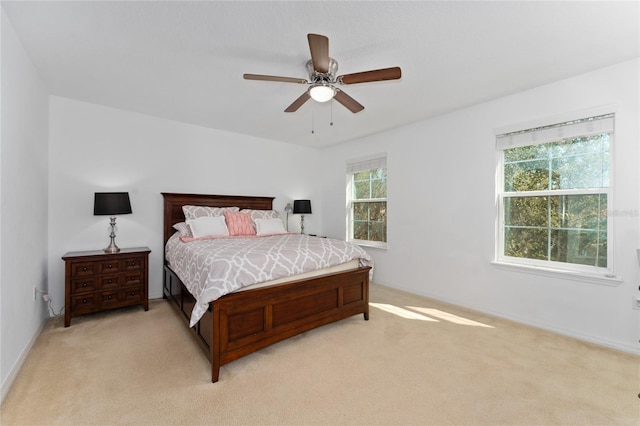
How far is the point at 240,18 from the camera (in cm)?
184

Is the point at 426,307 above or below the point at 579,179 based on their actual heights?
below

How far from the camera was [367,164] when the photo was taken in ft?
15.6

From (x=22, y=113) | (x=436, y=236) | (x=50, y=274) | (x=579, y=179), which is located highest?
(x=22, y=113)

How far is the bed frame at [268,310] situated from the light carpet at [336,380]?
0.49 ft

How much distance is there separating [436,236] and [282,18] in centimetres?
315

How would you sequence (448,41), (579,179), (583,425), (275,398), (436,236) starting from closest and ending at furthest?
(583,425) → (275,398) → (448,41) → (579,179) → (436,236)

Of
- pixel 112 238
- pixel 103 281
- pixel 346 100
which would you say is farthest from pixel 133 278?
pixel 346 100

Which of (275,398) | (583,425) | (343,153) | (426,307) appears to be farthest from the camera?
(343,153)

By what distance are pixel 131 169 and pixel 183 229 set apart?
1.06 metres

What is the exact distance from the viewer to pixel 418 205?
3988mm

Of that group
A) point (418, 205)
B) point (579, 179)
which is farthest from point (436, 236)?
point (579, 179)

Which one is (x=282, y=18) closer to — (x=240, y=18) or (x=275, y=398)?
(x=240, y=18)

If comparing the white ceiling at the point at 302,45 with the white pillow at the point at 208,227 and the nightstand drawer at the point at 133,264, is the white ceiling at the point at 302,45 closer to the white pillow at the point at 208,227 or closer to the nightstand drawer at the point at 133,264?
the white pillow at the point at 208,227

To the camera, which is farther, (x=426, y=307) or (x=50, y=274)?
(x=426, y=307)
